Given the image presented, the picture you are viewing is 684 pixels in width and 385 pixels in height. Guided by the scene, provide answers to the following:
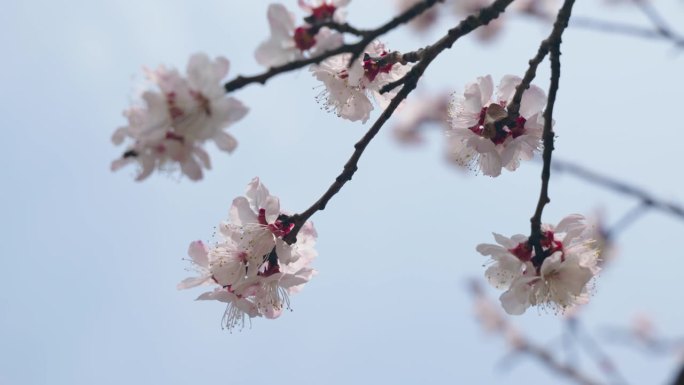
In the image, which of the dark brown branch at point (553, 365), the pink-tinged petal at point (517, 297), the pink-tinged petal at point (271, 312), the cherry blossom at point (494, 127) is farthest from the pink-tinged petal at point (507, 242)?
the dark brown branch at point (553, 365)

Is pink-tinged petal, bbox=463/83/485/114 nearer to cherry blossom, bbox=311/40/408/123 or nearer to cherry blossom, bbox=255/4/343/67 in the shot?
cherry blossom, bbox=311/40/408/123

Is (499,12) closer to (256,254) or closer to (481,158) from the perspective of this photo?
(481,158)

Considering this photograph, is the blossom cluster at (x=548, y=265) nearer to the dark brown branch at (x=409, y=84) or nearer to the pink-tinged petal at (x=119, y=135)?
the dark brown branch at (x=409, y=84)

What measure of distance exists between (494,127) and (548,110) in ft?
0.92

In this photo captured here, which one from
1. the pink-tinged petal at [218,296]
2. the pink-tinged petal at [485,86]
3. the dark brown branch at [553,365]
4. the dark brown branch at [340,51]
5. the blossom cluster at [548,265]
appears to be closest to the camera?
the dark brown branch at [340,51]

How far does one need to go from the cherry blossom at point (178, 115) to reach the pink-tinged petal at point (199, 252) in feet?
2.36

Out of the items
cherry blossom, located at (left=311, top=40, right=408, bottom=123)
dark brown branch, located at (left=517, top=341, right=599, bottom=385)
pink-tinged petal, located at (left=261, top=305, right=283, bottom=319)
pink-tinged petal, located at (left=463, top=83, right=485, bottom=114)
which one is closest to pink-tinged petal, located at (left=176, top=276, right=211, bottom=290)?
pink-tinged petal, located at (left=261, top=305, right=283, bottom=319)

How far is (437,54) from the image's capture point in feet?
6.30

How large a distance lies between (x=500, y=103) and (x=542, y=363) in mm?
3625

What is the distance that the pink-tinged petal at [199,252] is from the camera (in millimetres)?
2121

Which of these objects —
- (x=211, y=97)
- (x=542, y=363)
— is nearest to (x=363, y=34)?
(x=211, y=97)

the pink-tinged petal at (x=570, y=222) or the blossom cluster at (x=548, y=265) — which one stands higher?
the pink-tinged petal at (x=570, y=222)

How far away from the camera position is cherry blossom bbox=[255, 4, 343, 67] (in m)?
1.46

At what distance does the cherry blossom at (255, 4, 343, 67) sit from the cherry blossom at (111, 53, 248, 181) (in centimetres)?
10
